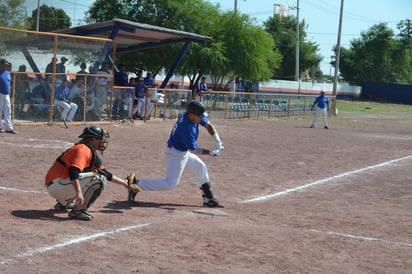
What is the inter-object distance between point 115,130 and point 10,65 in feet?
12.9

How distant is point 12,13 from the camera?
157ft

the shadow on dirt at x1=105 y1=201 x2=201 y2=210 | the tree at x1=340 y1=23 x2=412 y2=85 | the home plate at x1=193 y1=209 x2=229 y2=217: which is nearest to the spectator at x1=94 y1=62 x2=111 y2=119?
the shadow on dirt at x1=105 y1=201 x2=201 y2=210

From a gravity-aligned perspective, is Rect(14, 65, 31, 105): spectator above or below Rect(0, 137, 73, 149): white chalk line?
above

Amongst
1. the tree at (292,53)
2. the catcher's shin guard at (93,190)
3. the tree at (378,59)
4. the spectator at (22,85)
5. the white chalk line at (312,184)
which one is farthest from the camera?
the tree at (378,59)

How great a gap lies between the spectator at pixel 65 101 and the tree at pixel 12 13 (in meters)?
29.2

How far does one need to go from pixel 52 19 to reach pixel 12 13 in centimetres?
3200

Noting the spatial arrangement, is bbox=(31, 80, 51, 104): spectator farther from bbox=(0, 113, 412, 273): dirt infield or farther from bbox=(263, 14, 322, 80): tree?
bbox=(263, 14, 322, 80): tree

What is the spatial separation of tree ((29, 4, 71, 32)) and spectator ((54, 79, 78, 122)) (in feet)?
194

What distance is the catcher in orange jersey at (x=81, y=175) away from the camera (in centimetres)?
732

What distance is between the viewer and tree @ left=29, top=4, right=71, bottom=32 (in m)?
79.2

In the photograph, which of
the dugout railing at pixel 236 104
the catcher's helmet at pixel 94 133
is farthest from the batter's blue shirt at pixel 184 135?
the dugout railing at pixel 236 104

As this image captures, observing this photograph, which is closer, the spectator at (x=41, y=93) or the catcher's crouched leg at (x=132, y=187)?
the catcher's crouched leg at (x=132, y=187)

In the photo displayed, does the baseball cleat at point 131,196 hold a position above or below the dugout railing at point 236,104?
below

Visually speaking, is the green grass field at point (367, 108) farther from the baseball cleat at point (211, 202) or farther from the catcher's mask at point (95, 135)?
the catcher's mask at point (95, 135)
